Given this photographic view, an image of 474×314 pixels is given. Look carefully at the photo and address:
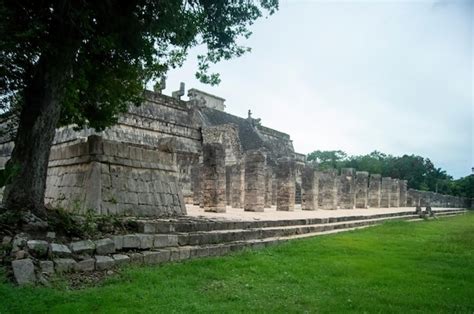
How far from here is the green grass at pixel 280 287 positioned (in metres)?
4.34

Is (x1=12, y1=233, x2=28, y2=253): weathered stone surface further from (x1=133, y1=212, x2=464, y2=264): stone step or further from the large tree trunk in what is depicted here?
(x1=133, y1=212, x2=464, y2=264): stone step

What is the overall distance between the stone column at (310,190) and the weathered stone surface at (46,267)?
1590cm

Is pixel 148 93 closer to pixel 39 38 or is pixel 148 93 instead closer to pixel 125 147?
pixel 125 147

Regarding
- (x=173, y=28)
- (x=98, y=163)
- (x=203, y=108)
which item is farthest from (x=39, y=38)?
(x=203, y=108)

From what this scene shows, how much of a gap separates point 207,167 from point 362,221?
6.60m

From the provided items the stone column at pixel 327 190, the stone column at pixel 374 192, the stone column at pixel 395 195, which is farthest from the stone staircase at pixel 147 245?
the stone column at pixel 395 195

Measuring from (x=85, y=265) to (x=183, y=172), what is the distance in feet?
53.0

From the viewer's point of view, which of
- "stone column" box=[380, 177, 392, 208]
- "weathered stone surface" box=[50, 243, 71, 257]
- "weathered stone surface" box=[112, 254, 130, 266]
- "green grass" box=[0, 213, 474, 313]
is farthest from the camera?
"stone column" box=[380, 177, 392, 208]

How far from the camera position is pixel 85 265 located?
5.55 metres

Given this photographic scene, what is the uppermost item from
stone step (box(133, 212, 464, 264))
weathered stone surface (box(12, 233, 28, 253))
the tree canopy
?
the tree canopy

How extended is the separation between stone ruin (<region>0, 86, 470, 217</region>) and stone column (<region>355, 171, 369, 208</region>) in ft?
0.21

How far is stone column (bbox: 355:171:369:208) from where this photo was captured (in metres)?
26.2

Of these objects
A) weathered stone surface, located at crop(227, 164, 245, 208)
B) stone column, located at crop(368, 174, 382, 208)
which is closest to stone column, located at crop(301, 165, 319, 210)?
weathered stone surface, located at crop(227, 164, 245, 208)

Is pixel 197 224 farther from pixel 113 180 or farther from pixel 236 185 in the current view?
pixel 236 185
